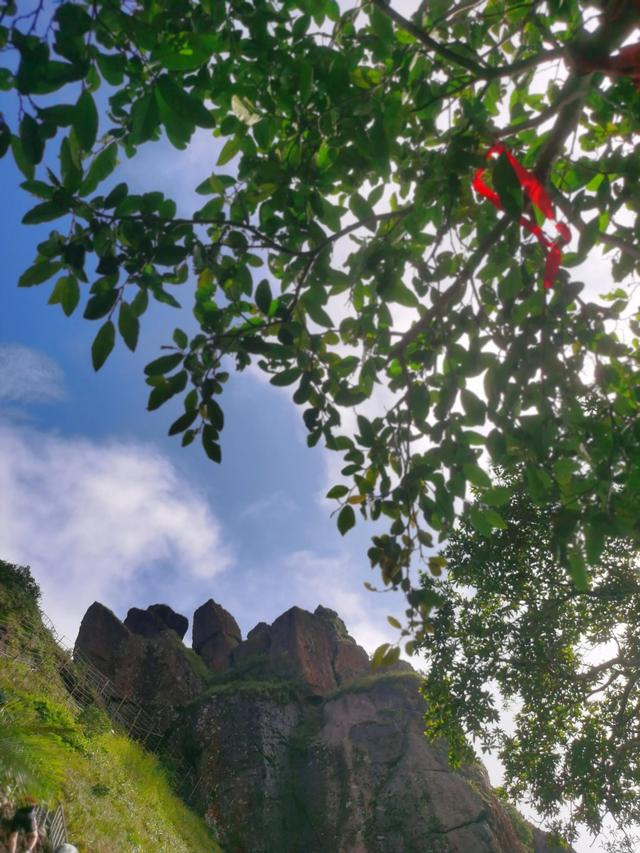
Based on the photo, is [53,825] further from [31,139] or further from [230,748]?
[31,139]

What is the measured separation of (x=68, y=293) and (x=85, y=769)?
14.6m

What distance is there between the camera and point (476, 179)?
2451 millimetres

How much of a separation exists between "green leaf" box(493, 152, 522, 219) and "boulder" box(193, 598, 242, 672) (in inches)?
1144

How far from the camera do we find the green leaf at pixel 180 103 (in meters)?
1.66

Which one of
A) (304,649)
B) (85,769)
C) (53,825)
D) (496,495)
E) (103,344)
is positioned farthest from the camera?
(304,649)

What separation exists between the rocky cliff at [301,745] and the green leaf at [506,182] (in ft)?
67.1

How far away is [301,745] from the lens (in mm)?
21797

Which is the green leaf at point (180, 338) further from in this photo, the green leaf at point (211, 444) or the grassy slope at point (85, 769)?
the grassy slope at point (85, 769)

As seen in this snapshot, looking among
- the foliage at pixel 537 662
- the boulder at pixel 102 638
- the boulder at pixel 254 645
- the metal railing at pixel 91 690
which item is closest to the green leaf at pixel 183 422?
the foliage at pixel 537 662

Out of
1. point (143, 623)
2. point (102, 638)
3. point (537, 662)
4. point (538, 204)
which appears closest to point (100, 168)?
point (538, 204)

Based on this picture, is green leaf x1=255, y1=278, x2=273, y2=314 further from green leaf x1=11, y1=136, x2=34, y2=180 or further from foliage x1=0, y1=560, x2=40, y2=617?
foliage x1=0, y1=560, x2=40, y2=617

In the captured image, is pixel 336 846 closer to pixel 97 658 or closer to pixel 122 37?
pixel 97 658

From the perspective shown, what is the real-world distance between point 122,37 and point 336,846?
21.3 meters

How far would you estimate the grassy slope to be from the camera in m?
11.0
